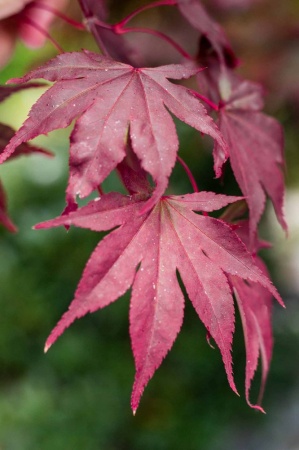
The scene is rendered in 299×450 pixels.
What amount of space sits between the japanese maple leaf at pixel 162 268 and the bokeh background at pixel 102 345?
1644 millimetres

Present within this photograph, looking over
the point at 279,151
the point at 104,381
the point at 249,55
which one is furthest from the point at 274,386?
the point at 279,151

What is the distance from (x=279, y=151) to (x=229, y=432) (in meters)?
2.51

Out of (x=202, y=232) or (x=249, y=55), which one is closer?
(x=202, y=232)

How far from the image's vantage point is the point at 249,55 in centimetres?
226

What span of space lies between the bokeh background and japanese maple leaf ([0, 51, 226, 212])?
5.28 ft

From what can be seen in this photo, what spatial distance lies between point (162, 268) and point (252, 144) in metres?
0.32

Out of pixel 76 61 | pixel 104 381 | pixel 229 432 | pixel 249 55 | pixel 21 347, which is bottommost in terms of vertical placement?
pixel 229 432

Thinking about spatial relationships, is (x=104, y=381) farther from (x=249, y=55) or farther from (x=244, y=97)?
(x=244, y=97)

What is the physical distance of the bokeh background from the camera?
2.26 m

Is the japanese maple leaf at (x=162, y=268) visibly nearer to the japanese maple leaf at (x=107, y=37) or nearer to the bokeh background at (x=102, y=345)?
the japanese maple leaf at (x=107, y=37)

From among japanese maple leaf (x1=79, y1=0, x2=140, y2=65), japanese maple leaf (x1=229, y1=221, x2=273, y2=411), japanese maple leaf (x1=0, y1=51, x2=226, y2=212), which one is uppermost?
japanese maple leaf (x1=79, y1=0, x2=140, y2=65)

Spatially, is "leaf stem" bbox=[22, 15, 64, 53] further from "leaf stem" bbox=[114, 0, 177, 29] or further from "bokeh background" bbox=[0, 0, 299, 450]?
"bokeh background" bbox=[0, 0, 299, 450]

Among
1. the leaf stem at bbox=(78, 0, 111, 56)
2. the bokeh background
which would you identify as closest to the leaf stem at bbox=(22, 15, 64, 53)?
the leaf stem at bbox=(78, 0, 111, 56)

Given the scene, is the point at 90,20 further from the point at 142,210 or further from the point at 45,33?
the point at 142,210
